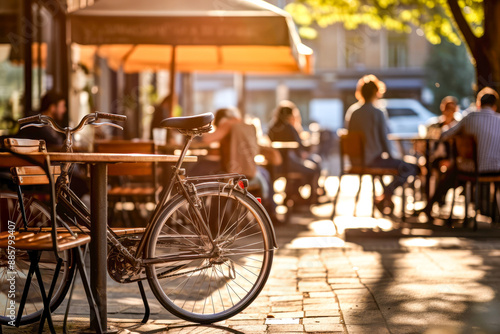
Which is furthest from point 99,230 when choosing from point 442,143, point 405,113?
point 405,113

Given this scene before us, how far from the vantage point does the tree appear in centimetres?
1023

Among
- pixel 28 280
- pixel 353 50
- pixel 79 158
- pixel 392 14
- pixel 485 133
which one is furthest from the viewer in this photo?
pixel 353 50

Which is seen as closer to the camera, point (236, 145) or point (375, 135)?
point (236, 145)

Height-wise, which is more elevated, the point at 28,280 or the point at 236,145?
the point at 236,145

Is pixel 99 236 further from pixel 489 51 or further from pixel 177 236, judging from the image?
pixel 489 51

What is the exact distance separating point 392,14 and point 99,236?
1302 cm

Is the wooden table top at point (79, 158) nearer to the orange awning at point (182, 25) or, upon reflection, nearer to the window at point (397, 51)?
the orange awning at point (182, 25)

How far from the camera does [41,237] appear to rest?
4.21m

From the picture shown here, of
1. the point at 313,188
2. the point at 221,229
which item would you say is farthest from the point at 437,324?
the point at 313,188

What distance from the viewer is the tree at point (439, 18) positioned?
1023 centimetres

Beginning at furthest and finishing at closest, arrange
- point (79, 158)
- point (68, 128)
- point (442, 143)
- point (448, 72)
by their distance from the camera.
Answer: point (448, 72), point (442, 143), point (68, 128), point (79, 158)

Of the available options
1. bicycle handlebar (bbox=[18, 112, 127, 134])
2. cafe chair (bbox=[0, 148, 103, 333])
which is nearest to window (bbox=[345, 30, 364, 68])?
bicycle handlebar (bbox=[18, 112, 127, 134])

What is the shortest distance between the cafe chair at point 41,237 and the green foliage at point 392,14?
1139 cm

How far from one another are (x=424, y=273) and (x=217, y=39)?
3.64m
